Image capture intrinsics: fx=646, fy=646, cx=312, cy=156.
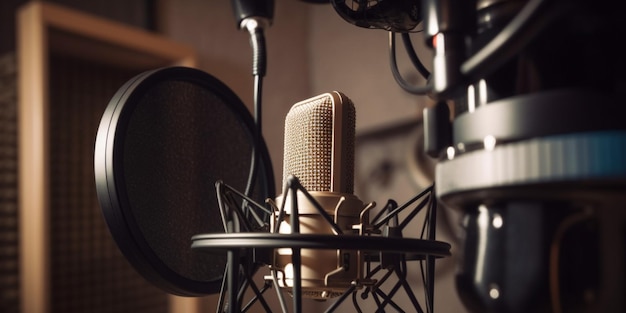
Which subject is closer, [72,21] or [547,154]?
[547,154]

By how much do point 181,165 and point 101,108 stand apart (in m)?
0.87

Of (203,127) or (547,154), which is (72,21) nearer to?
(203,127)

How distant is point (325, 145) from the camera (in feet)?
1.49

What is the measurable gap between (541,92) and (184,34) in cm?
128

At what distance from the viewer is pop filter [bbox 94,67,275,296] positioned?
0.45 m

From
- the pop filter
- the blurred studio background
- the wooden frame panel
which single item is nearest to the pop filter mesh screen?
the pop filter

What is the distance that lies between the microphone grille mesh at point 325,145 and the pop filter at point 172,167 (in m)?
0.10

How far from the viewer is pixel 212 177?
55 centimetres

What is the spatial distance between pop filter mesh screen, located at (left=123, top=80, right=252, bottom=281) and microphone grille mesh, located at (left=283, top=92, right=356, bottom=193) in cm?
10

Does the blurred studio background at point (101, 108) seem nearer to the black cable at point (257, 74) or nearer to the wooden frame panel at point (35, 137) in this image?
the wooden frame panel at point (35, 137)

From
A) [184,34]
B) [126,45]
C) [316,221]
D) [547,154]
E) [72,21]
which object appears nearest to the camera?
[547,154]

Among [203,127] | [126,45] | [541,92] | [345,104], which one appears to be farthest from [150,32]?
[541,92]

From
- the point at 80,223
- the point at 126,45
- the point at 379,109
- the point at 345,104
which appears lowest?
the point at 80,223

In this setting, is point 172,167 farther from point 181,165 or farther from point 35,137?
point 35,137
